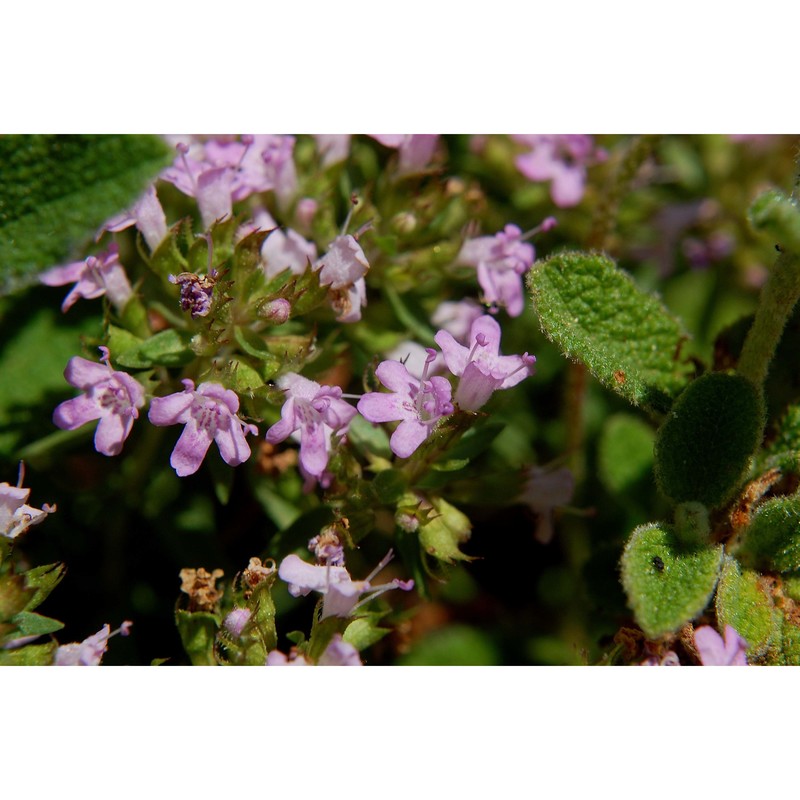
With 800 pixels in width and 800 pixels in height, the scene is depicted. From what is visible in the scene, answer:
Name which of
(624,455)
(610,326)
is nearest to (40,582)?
(610,326)

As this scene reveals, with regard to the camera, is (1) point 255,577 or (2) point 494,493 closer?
(1) point 255,577

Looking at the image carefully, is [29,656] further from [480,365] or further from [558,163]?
[558,163]

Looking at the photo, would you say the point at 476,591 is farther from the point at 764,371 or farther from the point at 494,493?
the point at 764,371

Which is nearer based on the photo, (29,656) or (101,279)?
(29,656)

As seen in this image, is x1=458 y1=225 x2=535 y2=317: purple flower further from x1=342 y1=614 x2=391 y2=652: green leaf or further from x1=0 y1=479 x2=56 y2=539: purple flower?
x1=0 y1=479 x2=56 y2=539: purple flower

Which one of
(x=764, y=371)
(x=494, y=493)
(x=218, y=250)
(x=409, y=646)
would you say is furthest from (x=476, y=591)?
(x=218, y=250)
